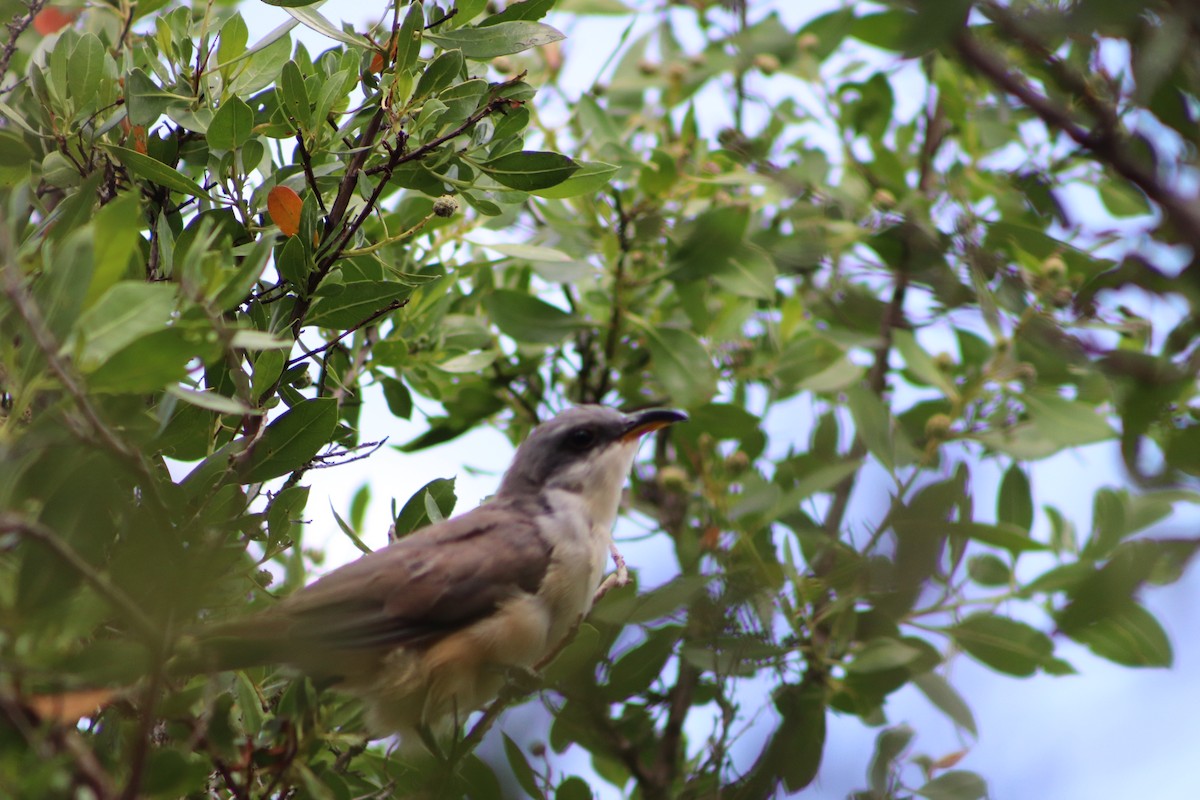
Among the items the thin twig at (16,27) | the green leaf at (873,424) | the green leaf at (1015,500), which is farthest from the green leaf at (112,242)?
the green leaf at (1015,500)

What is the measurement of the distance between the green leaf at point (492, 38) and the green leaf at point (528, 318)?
1717mm

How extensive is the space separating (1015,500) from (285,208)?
10.5 ft

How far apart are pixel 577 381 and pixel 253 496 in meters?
2.69

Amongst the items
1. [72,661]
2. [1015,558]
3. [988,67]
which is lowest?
[1015,558]

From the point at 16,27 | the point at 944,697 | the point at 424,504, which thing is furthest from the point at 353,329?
the point at 944,697

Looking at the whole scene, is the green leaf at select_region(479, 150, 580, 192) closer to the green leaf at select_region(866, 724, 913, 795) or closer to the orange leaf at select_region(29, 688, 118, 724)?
the orange leaf at select_region(29, 688, 118, 724)

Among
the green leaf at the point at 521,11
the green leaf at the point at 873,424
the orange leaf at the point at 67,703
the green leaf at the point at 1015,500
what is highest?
the green leaf at the point at 521,11

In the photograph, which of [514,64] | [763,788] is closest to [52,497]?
[763,788]

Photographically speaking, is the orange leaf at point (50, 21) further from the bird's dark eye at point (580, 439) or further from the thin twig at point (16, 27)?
the bird's dark eye at point (580, 439)

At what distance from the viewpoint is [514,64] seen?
567 cm

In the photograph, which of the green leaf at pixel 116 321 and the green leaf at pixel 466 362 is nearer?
the green leaf at pixel 116 321

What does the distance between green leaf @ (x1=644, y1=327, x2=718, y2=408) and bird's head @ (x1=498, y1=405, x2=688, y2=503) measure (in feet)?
0.78

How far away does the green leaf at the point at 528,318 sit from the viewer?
538 centimetres

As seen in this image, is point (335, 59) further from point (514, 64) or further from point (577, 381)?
point (577, 381)
